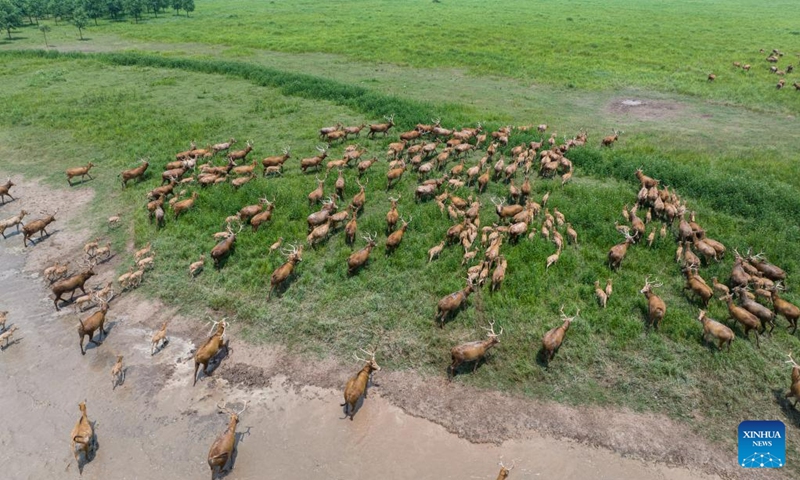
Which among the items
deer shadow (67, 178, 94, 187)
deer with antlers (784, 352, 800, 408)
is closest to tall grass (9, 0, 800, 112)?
deer with antlers (784, 352, 800, 408)

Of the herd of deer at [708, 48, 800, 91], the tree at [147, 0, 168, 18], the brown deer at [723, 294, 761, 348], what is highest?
the tree at [147, 0, 168, 18]

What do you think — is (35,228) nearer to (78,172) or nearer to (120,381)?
(78,172)

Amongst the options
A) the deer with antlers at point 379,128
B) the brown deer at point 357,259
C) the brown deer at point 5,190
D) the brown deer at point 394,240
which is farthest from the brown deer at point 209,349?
the deer with antlers at point 379,128

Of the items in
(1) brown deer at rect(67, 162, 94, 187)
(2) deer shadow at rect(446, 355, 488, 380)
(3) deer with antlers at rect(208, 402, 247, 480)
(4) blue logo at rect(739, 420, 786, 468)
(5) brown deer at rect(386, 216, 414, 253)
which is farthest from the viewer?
(1) brown deer at rect(67, 162, 94, 187)

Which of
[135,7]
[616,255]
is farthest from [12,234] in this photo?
[135,7]

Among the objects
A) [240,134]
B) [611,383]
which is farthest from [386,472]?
[240,134]

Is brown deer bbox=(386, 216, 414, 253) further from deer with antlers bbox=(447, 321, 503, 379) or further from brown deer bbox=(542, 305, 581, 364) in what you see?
brown deer bbox=(542, 305, 581, 364)
